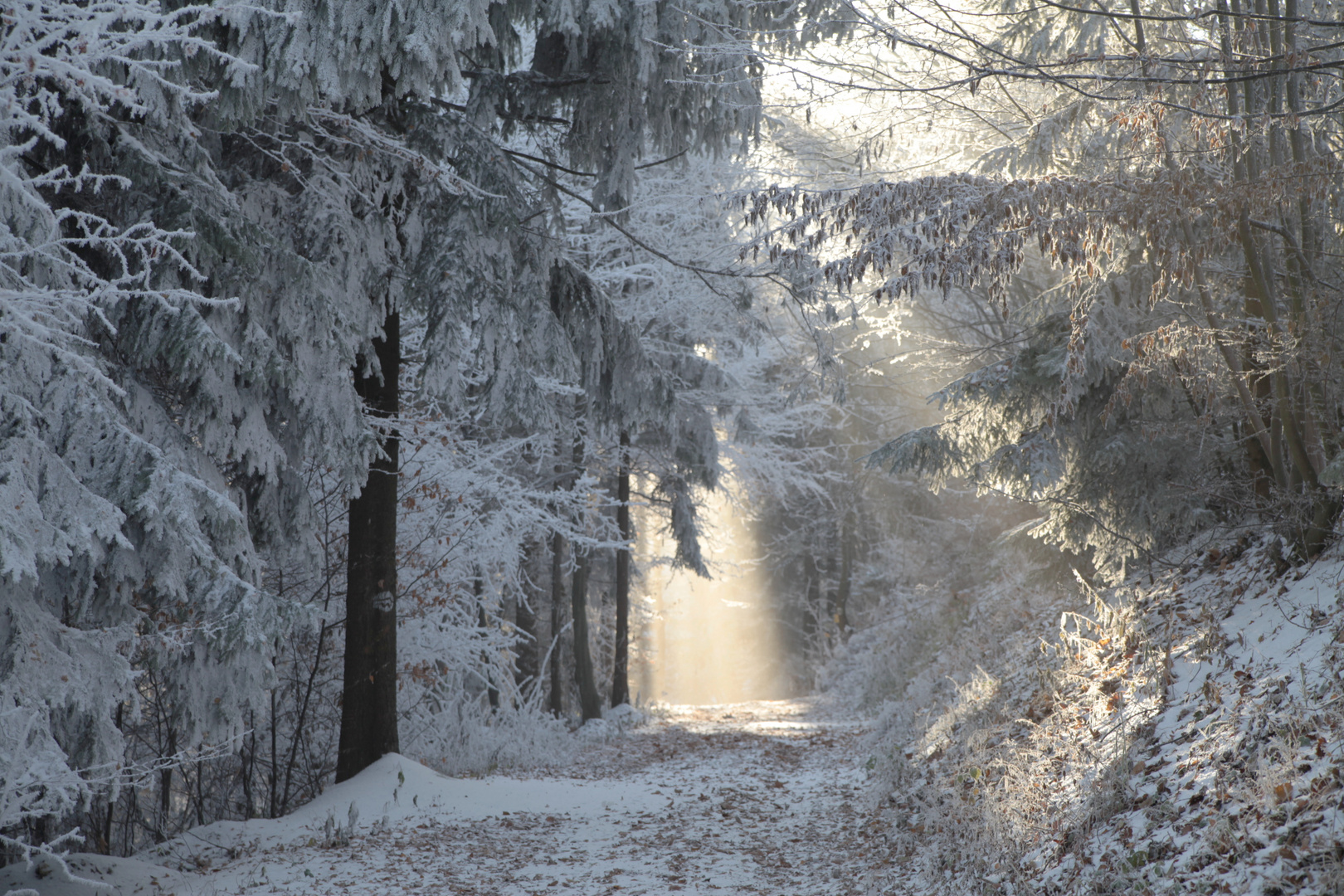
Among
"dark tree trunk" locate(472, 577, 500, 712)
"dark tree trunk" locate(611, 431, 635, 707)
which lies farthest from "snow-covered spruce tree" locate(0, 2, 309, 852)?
"dark tree trunk" locate(611, 431, 635, 707)

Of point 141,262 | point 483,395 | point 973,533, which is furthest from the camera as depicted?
point 973,533

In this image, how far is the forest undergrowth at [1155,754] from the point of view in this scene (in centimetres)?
385

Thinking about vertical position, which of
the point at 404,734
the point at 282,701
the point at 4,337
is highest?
the point at 4,337

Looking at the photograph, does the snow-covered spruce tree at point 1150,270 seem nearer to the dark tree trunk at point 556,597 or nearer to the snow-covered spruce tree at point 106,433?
the snow-covered spruce tree at point 106,433

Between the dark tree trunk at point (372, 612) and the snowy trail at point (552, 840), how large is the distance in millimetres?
282

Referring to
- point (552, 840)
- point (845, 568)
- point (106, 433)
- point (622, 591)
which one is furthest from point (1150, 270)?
point (845, 568)

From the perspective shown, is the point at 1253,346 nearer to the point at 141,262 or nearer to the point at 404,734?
the point at 141,262

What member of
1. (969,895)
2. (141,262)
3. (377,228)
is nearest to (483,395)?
(377,228)

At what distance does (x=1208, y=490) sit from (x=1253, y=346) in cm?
104

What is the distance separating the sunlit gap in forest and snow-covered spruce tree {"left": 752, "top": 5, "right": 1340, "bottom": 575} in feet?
41.3

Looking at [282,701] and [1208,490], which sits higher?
[1208,490]

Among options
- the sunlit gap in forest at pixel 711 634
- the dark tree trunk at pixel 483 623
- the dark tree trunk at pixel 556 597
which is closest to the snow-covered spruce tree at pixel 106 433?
the dark tree trunk at pixel 483 623

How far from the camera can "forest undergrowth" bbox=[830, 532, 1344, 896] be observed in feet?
12.6

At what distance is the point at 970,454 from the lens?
920 centimetres
